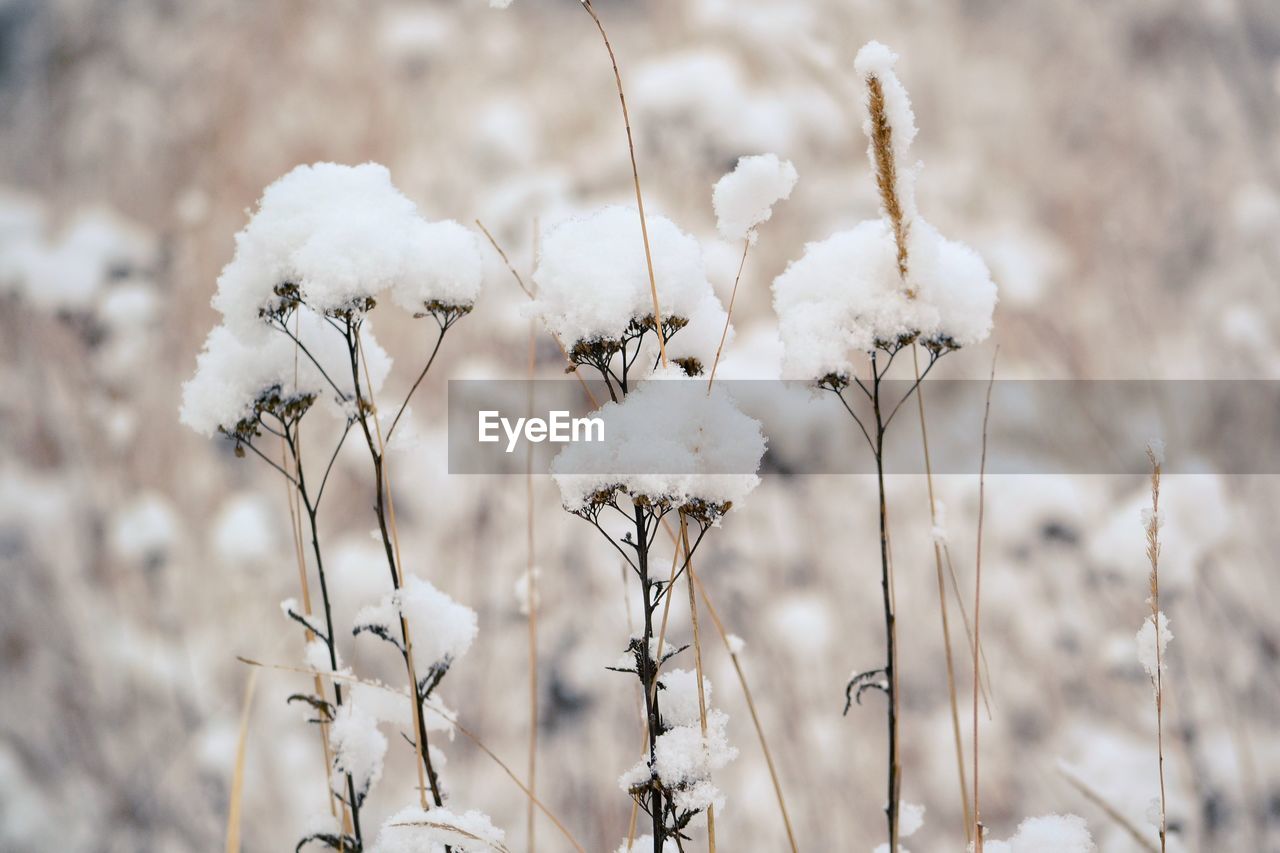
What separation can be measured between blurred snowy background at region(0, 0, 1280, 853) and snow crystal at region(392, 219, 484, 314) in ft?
4.14

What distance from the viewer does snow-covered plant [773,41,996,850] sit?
1.25 ft

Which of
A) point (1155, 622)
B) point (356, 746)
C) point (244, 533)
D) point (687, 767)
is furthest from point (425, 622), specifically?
point (244, 533)

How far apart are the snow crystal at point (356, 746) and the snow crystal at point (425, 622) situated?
2.1 inches

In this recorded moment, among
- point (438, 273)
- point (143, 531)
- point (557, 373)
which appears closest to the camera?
point (438, 273)

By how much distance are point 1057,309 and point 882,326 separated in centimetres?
234

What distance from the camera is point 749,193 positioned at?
15.7 inches

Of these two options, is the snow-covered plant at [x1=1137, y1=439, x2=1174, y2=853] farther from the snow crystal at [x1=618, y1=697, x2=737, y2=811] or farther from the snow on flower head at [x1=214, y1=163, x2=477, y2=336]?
the snow on flower head at [x1=214, y1=163, x2=477, y2=336]

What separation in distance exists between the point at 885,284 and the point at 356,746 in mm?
451

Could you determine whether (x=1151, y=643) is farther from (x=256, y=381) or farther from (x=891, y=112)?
(x=256, y=381)

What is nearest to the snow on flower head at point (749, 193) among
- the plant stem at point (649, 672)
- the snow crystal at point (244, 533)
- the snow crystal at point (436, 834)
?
the plant stem at point (649, 672)

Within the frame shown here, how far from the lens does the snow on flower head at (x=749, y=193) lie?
397 mm

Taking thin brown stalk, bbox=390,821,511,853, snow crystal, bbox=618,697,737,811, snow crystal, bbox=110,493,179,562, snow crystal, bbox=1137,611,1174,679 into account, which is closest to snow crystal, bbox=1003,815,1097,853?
snow crystal, bbox=1137,611,1174,679

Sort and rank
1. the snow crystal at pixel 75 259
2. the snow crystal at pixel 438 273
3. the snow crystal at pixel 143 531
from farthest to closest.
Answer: the snow crystal at pixel 143 531, the snow crystal at pixel 75 259, the snow crystal at pixel 438 273

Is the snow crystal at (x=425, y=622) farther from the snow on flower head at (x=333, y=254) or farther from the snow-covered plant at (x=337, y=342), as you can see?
the snow on flower head at (x=333, y=254)
